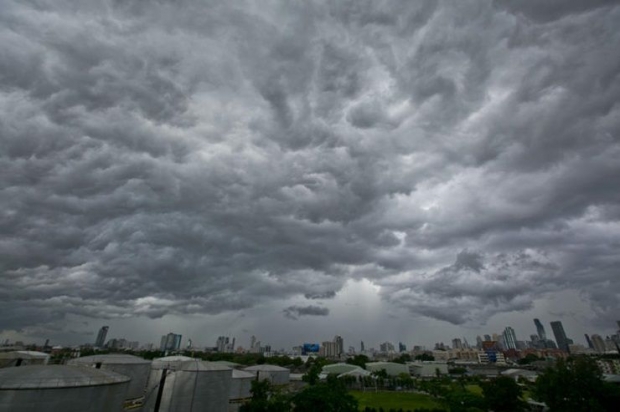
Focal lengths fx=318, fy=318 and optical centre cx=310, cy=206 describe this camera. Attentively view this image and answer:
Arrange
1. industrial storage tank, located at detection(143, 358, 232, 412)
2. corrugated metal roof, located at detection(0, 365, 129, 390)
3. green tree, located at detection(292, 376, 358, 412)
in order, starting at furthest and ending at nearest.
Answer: industrial storage tank, located at detection(143, 358, 232, 412)
green tree, located at detection(292, 376, 358, 412)
corrugated metal roof, located at detection(0, 365, 129, 390)

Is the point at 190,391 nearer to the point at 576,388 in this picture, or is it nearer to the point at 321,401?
the point at 321,401

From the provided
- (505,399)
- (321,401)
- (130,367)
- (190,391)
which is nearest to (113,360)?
(130,367)

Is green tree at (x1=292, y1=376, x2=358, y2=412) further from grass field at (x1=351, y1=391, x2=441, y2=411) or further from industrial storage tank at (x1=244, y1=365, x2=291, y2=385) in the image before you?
industrial storage tank at (x1=244, y1=365, x2=291, y2=385)

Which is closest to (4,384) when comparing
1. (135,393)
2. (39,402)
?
(39,402)

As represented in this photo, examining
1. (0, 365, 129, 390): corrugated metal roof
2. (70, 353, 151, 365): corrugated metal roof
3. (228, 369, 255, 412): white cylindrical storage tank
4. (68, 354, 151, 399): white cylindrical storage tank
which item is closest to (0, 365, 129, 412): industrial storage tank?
(0, 365, 129, 390): corrugated metal roof

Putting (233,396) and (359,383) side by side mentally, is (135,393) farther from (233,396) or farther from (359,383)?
(359,383)

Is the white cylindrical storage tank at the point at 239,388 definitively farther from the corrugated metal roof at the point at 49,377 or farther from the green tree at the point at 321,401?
the green tree at the point at 321,401

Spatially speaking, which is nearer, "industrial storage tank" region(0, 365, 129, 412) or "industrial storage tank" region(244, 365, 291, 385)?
"industrial storage tank" region(0, 365, 129, 412)
